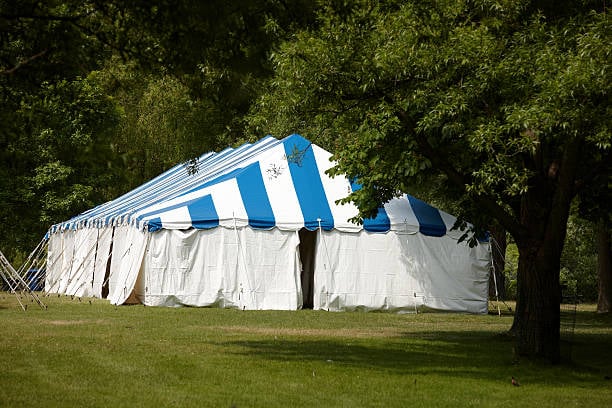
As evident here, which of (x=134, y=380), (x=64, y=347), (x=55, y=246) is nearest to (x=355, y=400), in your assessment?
(x=134, y=380)

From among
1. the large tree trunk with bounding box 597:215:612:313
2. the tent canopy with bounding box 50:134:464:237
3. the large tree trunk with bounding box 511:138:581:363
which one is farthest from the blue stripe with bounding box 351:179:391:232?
the large tree trunk with bounding box 511:138:581:363

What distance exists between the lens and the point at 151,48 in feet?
25.9

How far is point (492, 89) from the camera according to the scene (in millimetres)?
11469

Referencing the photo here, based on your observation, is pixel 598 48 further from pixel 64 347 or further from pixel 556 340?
pixel 64 347

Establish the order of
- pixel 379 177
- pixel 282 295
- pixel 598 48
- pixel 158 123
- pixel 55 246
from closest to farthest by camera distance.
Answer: pixel 598 48 < pixel 379 177 < pixel 282 295 < pixel 55 246 < pixel 158 123

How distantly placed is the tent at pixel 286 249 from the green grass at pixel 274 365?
2.85 m

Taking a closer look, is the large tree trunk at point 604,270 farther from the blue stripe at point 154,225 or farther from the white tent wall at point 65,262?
the white tent wall at point 65,262

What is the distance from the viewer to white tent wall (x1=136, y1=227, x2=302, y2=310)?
20.9 m

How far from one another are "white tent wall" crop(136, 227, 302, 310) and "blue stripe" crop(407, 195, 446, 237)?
3.30 m

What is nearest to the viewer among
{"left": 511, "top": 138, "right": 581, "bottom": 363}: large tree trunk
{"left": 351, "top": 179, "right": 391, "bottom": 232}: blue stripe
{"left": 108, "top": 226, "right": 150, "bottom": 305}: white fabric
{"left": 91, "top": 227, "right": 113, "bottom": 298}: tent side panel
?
{"left": 511, "top": 138, "right": 581, "bottom": 363}: large tree trunk

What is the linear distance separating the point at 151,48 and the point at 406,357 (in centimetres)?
595

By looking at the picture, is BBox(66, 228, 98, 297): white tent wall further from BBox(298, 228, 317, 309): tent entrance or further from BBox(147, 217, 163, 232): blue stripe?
BBox(298, 228, 317, 309): tent entrance

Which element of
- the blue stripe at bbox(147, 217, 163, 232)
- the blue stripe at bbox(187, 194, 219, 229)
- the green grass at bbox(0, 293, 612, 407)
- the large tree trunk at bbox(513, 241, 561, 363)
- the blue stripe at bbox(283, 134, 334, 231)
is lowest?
the green grass at bbox(0, 293, 612, 407)

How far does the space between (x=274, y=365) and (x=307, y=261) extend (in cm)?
1267
